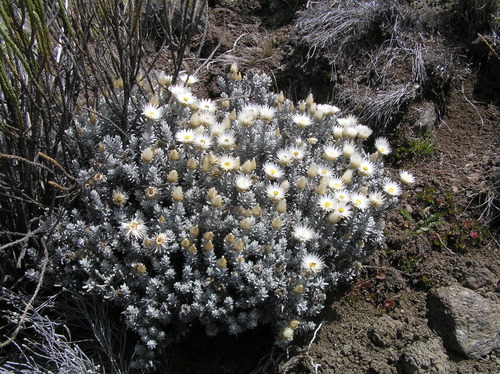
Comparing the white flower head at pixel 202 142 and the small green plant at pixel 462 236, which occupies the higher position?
the white flower head at pixel 202 142

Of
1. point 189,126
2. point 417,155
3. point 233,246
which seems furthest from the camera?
point 417,155

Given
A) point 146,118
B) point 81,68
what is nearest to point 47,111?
point 81,68

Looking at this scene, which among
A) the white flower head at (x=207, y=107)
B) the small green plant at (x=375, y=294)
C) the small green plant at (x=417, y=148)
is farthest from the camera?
the small green plant at (x=417, y=148)

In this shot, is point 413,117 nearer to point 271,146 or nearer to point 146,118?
point 271,146

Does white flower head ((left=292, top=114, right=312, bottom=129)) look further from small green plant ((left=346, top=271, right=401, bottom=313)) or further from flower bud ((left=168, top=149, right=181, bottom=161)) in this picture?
small green plant ((left=346, top=271, right=401, bottom=313))

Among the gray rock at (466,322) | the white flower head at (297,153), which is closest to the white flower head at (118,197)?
the white flower head at (297,153)

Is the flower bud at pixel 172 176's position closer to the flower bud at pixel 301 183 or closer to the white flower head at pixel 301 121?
the flower bud at pixel 301 183

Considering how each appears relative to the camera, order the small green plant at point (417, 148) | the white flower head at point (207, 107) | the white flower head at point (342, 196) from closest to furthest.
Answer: the white flower head at point (342, 196), the white flower head at point (207, 107), the small green plant at point (417, 148)

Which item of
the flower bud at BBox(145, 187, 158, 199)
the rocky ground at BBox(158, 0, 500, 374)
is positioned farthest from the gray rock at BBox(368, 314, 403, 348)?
the flower bud at BBox(145, 187, 158, 199)
